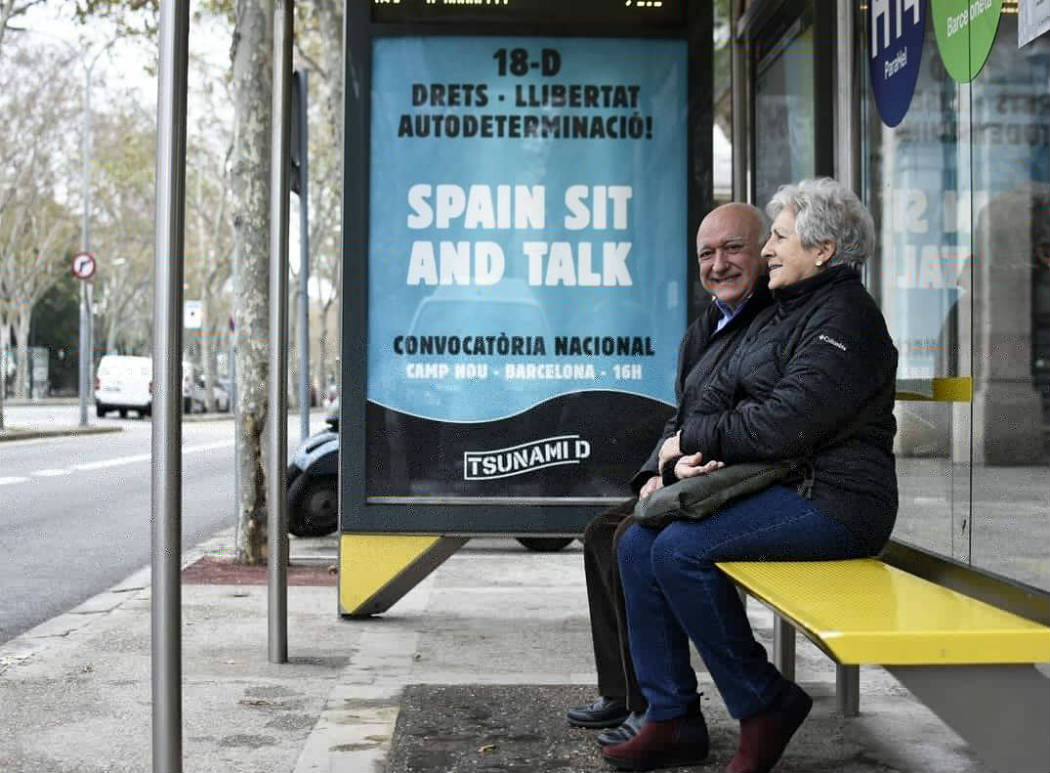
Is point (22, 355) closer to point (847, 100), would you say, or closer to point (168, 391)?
point (847, 100)

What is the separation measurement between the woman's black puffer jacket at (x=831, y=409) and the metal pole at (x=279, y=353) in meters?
2.18

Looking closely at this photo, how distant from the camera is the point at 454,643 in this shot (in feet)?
19.8

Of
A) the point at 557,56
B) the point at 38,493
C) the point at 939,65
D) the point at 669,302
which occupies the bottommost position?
the point at 38,493

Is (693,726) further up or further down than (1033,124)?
further down

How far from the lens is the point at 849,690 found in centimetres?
461

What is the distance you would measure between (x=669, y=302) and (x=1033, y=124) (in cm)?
272

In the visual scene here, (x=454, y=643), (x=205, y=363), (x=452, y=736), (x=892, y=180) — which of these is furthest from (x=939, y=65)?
(x=205, y=363)

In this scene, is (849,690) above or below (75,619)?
above

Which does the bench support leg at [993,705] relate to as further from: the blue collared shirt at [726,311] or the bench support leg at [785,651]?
the bench support leg at [785,651]

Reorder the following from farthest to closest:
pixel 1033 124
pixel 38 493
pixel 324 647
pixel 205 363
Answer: pixel 205 363
pixel 38 493
pixel 324 647
pixel 1033 124

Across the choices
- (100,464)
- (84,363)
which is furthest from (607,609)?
(84,363)

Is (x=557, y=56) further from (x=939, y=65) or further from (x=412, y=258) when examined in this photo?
(x=939, y=65)

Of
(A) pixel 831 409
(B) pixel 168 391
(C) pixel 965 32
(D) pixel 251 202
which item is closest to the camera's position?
(B) pixel 168 391

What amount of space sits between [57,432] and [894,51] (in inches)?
1024
